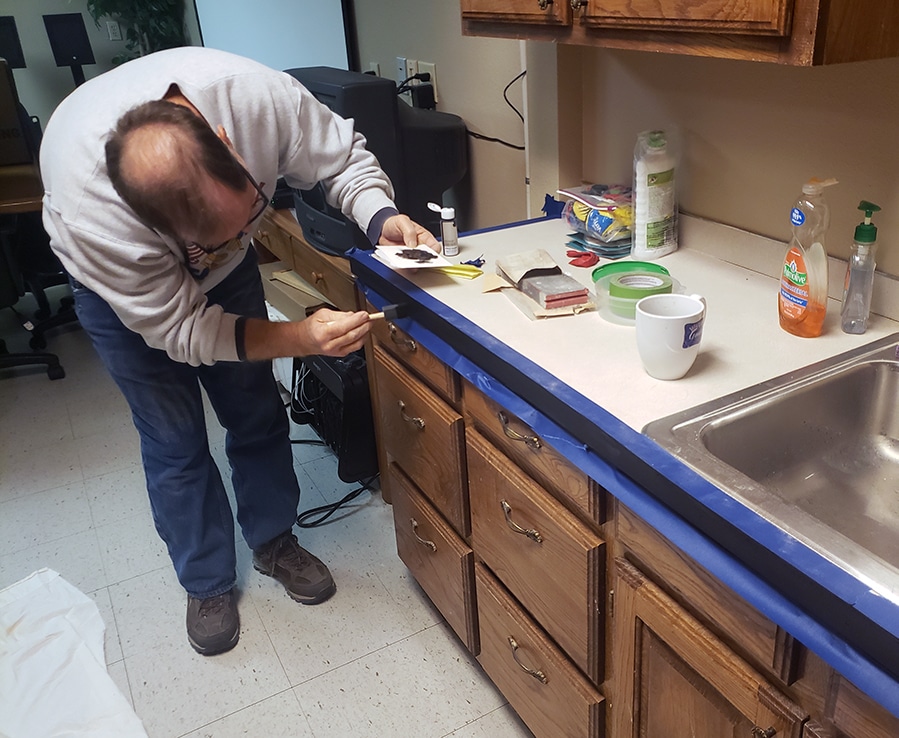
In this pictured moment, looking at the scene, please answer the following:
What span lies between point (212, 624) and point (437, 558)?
0.57 meters

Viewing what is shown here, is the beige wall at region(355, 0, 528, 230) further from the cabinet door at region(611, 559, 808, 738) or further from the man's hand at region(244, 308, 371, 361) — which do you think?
the cabinet door at region(611, 559, 808, 738)

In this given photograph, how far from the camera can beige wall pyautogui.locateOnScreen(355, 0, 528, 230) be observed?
1.93 m

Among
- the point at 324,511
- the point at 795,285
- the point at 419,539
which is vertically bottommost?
the point at 324,511

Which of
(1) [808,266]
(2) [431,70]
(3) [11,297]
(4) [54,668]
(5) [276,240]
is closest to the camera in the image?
(1) [808,266]

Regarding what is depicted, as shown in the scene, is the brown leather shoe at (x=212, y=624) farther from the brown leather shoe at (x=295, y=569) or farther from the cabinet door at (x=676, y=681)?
the cabinet door at (x=676, y=681)

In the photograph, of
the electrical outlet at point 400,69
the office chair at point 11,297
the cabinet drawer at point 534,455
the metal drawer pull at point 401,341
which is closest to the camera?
the cabinet drawer at point 534,455

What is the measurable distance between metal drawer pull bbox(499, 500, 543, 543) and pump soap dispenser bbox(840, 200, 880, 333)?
53 cm

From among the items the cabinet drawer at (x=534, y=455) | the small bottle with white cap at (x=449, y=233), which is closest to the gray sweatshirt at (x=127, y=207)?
the small bottle with white cap at (x=449, y=233)

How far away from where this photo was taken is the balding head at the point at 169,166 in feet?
3.39

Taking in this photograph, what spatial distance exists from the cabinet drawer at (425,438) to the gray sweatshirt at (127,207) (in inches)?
12.7

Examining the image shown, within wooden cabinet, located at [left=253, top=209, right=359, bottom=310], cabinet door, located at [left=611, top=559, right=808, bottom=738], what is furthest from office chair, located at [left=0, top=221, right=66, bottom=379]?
cabinet door, located at [left=611, top=559, right=808, bottom=738]

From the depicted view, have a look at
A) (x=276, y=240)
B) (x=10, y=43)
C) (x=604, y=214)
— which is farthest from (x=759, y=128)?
(x=10, y=43)

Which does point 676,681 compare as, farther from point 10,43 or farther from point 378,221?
point 10,43

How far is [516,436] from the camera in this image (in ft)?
3.60
